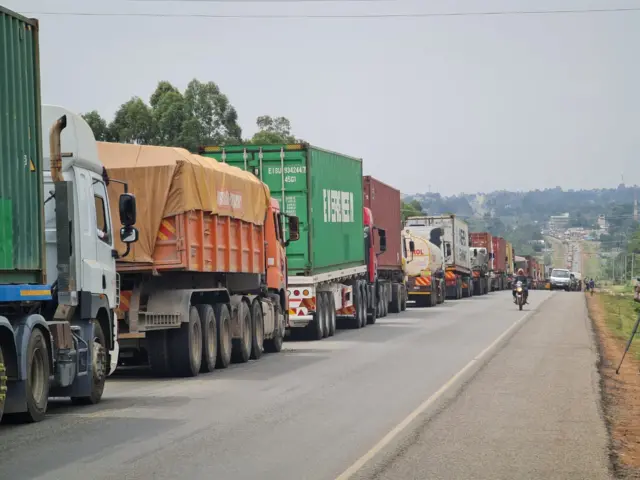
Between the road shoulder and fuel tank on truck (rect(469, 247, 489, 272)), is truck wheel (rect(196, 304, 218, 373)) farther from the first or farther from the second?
fuel tank on truck (rect(469, 247, 489, 272))

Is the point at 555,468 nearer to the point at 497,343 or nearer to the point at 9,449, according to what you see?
the point at 9,449

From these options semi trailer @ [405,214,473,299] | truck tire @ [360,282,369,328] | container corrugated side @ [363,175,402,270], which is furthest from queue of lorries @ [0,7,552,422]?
semi trailer @ [405,214,473,299]

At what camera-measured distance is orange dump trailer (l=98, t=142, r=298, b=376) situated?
62.6 feet

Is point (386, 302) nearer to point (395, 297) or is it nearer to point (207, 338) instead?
point (395, 297)

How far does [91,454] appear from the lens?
11.1 meters

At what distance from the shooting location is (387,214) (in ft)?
146

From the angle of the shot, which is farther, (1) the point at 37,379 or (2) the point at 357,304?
(2) the point at 357,304

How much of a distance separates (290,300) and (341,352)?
4318 mm

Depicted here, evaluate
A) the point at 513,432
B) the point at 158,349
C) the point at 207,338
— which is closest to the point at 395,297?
the point at 207,338

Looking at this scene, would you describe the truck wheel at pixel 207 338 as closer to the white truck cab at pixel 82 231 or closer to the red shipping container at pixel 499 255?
the white truck cab at pixel 82 231

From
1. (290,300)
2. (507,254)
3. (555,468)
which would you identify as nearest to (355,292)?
(290,300)

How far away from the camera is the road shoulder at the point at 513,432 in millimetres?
10227

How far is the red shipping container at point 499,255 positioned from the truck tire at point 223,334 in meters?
69.3

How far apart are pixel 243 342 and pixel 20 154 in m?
10.4
